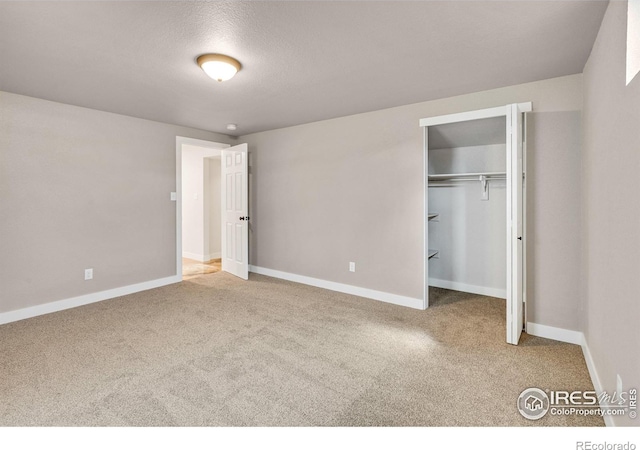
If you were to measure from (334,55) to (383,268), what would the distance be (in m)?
2.46

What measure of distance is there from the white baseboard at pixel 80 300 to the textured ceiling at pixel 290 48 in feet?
7.21

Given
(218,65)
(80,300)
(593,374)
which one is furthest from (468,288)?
(80,300)

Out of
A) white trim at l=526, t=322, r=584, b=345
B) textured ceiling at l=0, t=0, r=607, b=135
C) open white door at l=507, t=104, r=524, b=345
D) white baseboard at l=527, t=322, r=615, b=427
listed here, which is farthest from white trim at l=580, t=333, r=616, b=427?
textured ceiling at l=0, t=0, r=607, b=135

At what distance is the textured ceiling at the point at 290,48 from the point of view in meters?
1.88

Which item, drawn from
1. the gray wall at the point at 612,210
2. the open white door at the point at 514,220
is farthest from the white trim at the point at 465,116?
the gray wall at the point at 612,210

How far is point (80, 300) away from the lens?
381 cm

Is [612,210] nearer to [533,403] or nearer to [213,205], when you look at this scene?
[533,403]

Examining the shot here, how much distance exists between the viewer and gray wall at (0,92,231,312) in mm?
3338

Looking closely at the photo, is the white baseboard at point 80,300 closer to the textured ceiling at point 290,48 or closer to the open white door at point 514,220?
the textured ceiling at point 290,48

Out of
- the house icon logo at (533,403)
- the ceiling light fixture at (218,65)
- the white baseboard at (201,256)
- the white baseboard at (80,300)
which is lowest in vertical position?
the house icon logo at (533,403)

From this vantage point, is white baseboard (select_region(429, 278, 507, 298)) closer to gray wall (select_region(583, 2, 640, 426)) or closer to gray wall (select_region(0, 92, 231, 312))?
gray wall (select_region(583, 2, 640, 426))

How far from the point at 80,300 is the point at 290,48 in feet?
11.9

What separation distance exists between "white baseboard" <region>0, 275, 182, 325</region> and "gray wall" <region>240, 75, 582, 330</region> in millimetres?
1489
